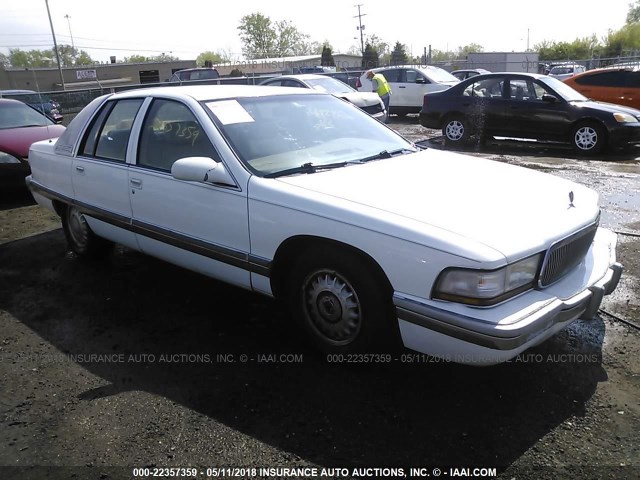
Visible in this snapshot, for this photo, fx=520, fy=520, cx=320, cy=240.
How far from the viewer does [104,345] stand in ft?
11.6

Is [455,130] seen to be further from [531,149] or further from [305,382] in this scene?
[305,382]

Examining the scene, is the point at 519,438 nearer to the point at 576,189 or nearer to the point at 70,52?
the point at 576,189

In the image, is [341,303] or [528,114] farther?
[528,114]

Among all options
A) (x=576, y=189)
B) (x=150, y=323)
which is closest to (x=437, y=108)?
(x=576, y=189)

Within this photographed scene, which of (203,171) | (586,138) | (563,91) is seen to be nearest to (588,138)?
(586,138)

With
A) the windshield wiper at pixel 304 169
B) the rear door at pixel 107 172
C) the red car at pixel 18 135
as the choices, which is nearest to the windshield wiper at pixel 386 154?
the windshield wiper at pixel 304 169

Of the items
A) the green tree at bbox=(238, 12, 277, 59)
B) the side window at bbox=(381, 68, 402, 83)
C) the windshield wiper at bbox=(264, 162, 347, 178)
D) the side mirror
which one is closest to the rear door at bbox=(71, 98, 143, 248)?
the side mirror

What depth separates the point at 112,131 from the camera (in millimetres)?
4363

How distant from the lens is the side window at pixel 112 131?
4156 mm

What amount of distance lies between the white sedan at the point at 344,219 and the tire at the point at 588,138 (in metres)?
7.02

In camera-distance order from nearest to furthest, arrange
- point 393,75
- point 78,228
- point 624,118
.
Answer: point 78,228, point 624,118, point 393,75

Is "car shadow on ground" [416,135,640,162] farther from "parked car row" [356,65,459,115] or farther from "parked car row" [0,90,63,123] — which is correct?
"parked car row" [0,90,63,123]

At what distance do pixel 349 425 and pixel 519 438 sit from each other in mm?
824

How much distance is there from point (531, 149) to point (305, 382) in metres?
9.46
